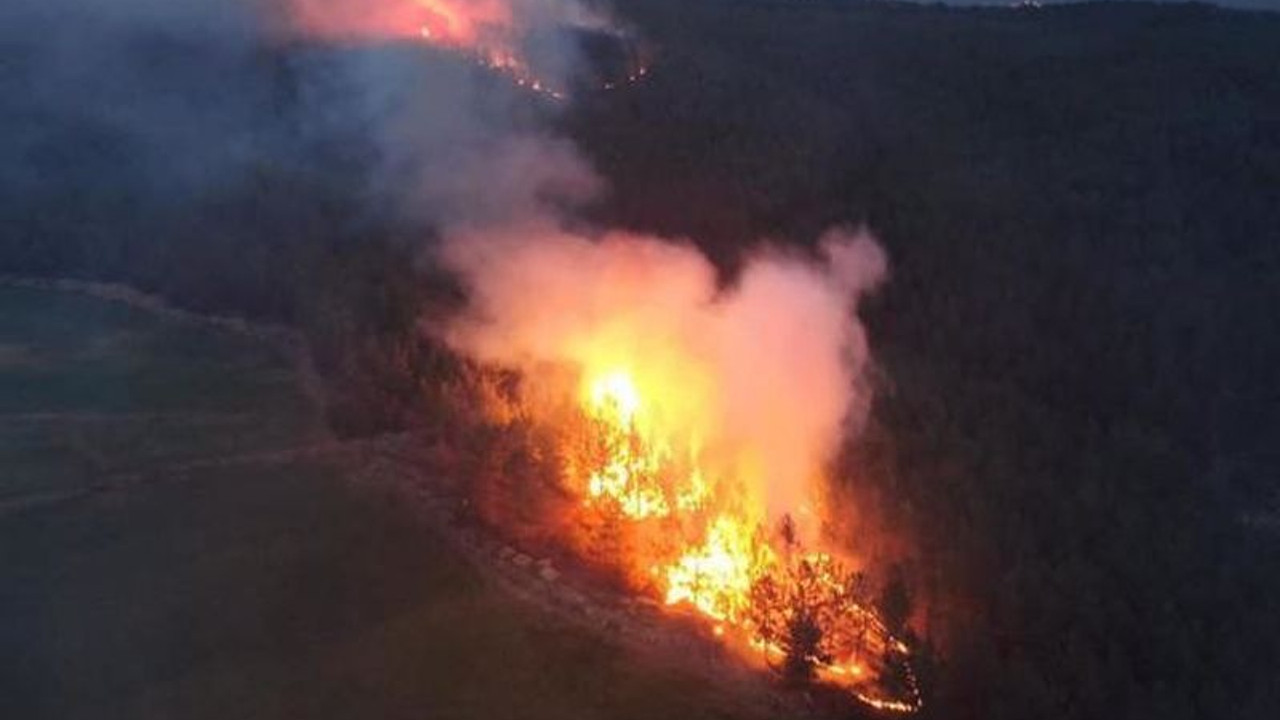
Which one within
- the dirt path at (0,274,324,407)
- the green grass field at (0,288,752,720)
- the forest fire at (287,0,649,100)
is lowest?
the dirt path at (0,274,324,407)

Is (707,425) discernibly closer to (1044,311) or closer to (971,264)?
(1044,311)

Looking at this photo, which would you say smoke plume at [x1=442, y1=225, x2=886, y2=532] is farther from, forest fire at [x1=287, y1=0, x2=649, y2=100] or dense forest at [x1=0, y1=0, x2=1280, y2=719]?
forest fire at [x1=287, y1=0, x2=649, y2=100]

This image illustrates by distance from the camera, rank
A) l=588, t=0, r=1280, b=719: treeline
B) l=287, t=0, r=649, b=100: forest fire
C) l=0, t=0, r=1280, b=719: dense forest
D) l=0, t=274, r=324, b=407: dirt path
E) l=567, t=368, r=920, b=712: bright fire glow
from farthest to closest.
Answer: l=287, t=0, r=649, b=100: forest fire
l=0, t=274, r=324, b=407: dirt path
l=567, t=368, r=920, b=712: bright fire glow
l=0, t=0, r=1280, b=719: dense forest
l=588, t=0, r=1280, b=719: treeline

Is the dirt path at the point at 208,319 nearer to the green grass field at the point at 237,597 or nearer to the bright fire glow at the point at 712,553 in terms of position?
the green grass field at the point at 237,597

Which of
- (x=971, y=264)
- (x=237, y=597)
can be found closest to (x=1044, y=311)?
(x=971, y=264)

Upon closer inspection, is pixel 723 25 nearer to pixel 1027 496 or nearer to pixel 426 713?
pixel 1027 496

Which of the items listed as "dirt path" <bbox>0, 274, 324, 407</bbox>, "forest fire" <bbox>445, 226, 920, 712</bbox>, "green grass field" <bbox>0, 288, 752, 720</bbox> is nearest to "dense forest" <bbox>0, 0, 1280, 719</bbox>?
"dirt path" <bbox>0, 274, 324, 407</bbox>

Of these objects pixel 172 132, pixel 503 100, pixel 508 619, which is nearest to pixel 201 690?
pixel 508 619
